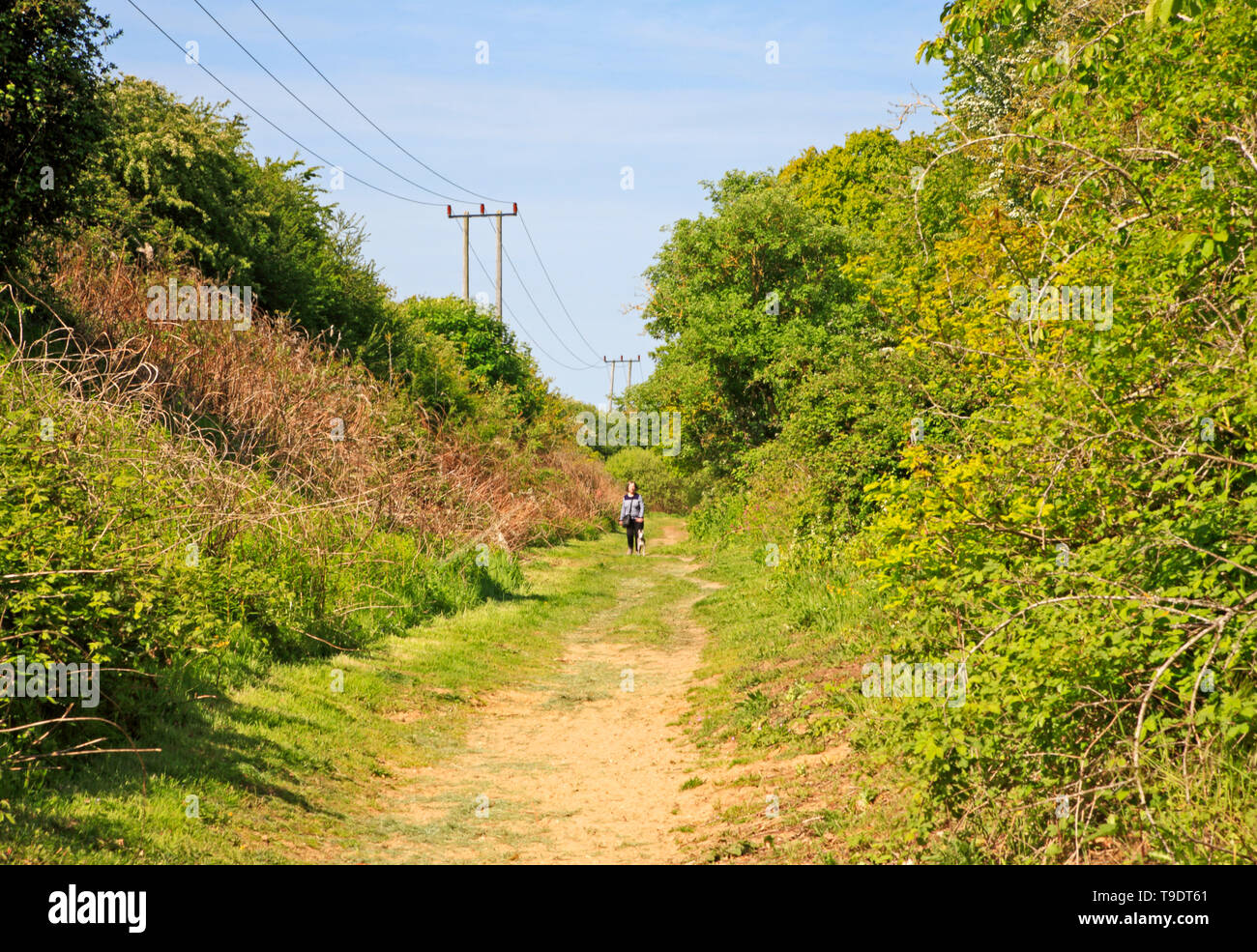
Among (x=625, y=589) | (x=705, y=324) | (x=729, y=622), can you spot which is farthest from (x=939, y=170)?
(x=729, y=622)

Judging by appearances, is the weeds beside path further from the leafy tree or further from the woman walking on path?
the woman walking on path

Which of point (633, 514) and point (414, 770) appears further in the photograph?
point (633, 514)

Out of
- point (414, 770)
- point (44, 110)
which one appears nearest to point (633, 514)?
point (44, 110)

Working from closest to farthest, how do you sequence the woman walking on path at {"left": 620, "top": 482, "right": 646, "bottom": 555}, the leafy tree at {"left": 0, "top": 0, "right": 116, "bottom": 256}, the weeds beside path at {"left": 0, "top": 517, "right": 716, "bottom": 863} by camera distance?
the weeds beside path at {"left": 0, "top": 517, "right": 716, "bottom": 863}, the leafy tree at {"left": 0, "top": 0, "right": 116, "bottom": 256}, the woman walking on path at {"left": 620, "top": 482, "right": 646, "bottom": 555}

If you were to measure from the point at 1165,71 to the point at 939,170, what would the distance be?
19.1 meters

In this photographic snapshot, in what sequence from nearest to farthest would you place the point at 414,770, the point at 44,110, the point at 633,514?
the point at 414,770
the point at 44,110
the point at 633,514

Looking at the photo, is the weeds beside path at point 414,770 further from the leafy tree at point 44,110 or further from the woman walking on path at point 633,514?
the woman walking on path at point 633,514

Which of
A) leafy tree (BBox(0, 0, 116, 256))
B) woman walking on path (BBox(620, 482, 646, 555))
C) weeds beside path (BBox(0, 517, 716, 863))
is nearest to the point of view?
weeds beside path (BBox(0, 517, 716, 863))

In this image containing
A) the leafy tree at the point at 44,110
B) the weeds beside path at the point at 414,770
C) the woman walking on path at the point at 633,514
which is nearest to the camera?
the weeds beside path at the point at 414,770

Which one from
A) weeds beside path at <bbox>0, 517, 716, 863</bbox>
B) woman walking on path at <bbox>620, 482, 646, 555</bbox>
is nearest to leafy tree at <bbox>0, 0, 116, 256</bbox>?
weeds beside path at <bbox>0, 517, 716, 863</bbox>

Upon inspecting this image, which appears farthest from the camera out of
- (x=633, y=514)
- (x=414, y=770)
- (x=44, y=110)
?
(x=633, y=514)

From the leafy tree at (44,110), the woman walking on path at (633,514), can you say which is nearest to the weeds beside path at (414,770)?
the leafy tree at (44,110)

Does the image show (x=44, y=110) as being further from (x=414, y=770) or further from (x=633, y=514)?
(x=633, y=514)

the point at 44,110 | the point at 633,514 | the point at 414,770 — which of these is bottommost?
the point at 414,770
